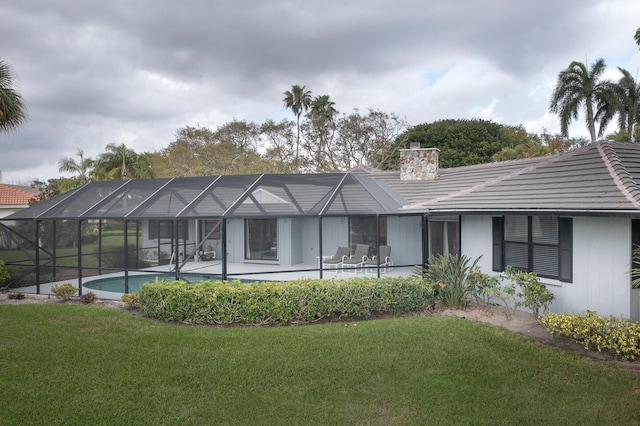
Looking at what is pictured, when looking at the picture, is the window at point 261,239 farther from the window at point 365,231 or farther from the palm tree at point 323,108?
the palm tree at point 323,108

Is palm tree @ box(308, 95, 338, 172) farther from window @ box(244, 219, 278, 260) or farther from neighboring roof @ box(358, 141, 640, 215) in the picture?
neighboring roof @ box(358, 141, 640, 215)

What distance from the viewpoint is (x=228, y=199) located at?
1173cm

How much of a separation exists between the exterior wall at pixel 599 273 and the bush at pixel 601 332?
19.7 inches

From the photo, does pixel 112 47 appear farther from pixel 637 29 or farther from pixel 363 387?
pixel 637 29

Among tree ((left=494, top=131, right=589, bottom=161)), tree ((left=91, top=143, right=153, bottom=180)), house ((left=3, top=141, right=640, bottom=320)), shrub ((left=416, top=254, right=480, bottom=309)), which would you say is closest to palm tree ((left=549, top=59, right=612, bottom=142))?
tree ((left=494, top=131, right=589, bottom=161))

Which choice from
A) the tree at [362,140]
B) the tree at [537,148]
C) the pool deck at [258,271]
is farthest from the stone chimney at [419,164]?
the tree at [362,140]

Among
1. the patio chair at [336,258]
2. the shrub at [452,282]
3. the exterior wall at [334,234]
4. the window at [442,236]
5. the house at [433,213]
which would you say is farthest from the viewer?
the exterior wall at [334,234]

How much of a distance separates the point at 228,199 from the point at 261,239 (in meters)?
5.14

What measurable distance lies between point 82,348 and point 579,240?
9013 millimetres

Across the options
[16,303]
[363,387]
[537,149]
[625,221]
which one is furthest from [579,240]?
[537,149]

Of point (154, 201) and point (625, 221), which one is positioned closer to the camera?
point (625, 221)

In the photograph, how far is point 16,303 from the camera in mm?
10773

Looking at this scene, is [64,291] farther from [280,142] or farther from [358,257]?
[280,142]

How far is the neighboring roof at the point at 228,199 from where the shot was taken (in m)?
11.2
